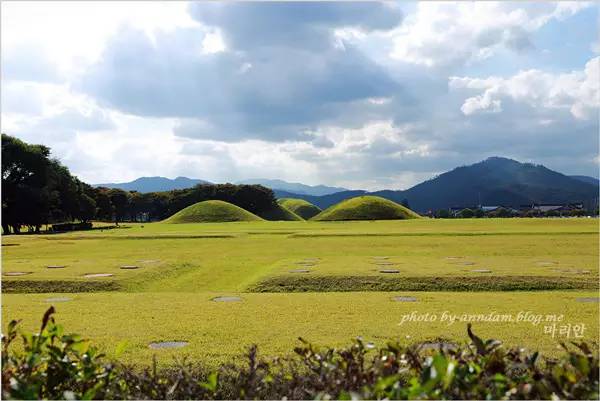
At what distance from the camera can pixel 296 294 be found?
49.3 ft

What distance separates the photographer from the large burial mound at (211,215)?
98.3 metres

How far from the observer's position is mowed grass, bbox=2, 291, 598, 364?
29.3 ft

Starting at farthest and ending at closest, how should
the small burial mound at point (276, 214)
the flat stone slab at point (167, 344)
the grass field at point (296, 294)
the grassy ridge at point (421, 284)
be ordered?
the small burial mound at point (276, 214), the grassy ridge at point (421, 284), the grass field at point (296, 294), the flat stone slab at point (167, 344)

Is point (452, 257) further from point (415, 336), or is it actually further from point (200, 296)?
point (415, 336)

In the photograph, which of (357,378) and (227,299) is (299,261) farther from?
(357,378)

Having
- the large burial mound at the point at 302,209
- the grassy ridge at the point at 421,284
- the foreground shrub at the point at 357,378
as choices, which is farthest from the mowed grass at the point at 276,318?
the large burial mound at the point at 302,209

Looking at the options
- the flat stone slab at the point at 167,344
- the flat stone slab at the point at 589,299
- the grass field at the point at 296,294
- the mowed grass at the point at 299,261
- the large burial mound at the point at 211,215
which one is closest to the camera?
the flat stone slab at the point at 167,344

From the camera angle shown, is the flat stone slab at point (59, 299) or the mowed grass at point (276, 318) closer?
the mowed grass at point (276, 318)

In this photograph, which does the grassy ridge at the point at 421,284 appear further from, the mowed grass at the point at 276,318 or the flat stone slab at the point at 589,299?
the flat stone slab at the point at 589,299

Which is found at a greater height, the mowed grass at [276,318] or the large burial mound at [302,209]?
the large burial mound at [302,209]

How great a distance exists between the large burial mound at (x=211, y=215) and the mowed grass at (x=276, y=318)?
3307 inches

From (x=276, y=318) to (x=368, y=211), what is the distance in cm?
9144

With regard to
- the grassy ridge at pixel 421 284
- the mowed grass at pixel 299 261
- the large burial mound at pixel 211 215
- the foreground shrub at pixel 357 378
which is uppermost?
the large burial mound at pixel 211 215

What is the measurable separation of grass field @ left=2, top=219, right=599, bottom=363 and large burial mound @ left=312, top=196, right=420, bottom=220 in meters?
69.8
